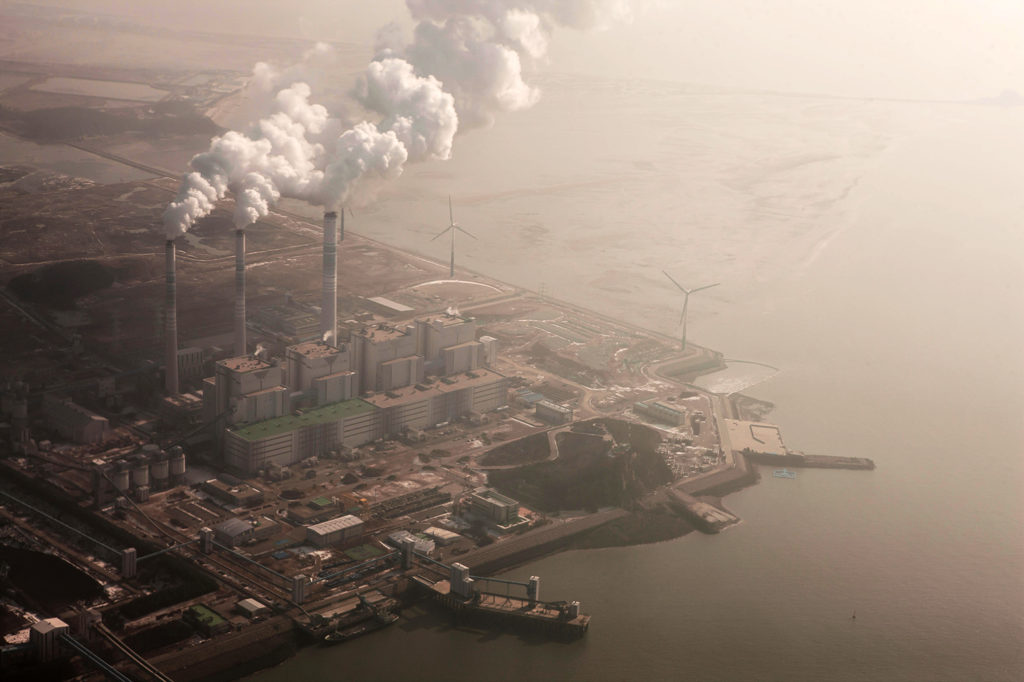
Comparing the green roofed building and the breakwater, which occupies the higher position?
the green roofed building

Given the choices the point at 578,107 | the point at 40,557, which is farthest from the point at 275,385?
the point at 578,107

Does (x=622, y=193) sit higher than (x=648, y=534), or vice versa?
(x=622, y=193)

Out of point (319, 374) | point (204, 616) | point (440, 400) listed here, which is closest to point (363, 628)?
point (204, 616)

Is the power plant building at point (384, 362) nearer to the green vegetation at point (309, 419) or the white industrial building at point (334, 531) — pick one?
the green vegetation at point (309, 419)

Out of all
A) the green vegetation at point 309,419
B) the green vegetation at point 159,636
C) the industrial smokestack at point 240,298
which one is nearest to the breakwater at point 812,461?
the green vegetation at point 309,419

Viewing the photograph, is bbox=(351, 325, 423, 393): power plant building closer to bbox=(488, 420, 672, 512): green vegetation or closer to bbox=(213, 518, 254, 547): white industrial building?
bbox=(488, 420, 672, 512): green vegetation

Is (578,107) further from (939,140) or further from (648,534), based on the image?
(648,534)

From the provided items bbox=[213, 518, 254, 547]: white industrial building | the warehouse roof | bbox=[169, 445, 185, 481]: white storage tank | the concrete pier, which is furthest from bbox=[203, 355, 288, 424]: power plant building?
the concrete pier
